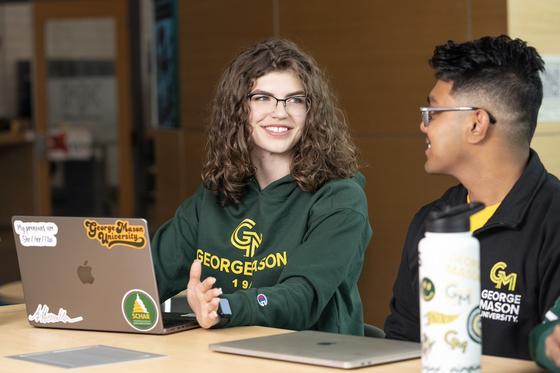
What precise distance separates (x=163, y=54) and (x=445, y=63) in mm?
4880

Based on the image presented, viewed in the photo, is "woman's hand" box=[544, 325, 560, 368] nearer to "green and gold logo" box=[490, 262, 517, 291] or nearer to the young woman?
"green and gold logo" box=[490, 262, 517, 291]

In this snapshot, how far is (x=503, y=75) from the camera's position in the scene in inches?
91.7

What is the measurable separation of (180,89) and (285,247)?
4010 mm

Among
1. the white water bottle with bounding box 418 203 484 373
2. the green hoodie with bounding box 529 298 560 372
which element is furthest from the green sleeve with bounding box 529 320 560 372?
the white water bottle with bounding box 418 203 484 373

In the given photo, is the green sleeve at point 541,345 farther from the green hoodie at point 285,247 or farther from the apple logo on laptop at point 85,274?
the apple logo on laptop at point 85,274

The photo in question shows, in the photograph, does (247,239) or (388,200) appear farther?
(388,200)

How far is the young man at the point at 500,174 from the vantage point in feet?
7.22

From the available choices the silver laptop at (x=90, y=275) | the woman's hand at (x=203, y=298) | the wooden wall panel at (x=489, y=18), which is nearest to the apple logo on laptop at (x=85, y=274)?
the silver laptop at (x=90, y=275)

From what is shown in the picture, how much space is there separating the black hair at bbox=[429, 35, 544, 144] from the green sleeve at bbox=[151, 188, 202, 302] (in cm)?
87

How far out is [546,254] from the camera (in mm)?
2182

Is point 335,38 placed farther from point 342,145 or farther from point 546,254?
point 546,254

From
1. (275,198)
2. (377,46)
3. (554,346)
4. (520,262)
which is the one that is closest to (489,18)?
(377,46)

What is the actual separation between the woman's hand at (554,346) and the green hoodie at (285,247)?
0.80 m

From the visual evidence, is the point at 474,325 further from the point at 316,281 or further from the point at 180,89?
the point at 180,89
